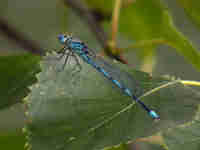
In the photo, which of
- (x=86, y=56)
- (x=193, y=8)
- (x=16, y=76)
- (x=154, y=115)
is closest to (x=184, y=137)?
(x=154, y=115)

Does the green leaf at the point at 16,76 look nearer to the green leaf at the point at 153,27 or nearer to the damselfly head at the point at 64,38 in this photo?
the damselfly head at the point at 64,38

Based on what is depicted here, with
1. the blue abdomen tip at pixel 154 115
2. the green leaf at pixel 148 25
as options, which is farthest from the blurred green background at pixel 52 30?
the blue abdomen tip at pixel 154 115

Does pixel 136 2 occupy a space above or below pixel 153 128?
above

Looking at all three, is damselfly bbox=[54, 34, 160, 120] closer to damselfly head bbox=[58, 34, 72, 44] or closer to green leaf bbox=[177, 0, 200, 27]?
damselfly head bbox=[58, 34, 72, 44]

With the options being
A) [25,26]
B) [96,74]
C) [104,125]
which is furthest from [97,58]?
[25,26]

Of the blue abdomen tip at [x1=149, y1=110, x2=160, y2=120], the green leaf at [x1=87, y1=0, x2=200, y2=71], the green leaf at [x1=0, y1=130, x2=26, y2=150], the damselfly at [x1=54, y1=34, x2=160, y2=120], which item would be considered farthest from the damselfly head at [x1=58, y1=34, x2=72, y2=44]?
the blue abdomen tip at [x1=149, y1=110, x2=160, y2=120]

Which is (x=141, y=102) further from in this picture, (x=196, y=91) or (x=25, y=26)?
(x=25, y=26)
